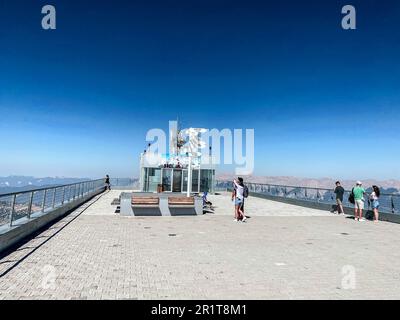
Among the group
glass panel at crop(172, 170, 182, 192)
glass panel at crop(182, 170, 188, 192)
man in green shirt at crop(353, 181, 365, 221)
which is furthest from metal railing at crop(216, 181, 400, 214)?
glass panel at crop(172, 170, 182, 192)

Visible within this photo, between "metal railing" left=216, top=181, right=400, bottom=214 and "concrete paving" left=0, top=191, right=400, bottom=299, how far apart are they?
2608 millimetres

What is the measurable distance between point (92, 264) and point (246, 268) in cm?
315

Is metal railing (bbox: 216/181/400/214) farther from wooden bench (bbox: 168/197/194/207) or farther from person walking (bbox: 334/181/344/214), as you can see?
wooden bench (bbox: 168/197/194/207)

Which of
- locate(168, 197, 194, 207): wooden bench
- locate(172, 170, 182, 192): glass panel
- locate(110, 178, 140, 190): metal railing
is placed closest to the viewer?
locate(168, 197, 194, 207): wooden bench

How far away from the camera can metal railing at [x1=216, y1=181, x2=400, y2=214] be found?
526 inches

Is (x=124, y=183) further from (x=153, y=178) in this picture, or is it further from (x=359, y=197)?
(x=359, y=197)

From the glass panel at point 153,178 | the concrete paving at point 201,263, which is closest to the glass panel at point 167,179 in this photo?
the glass panel at point 153,178

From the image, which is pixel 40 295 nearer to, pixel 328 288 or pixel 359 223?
pixel 328 288

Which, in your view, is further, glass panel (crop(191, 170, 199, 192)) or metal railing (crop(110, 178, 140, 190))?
metal railing (crop(110, 178, 140, 190))

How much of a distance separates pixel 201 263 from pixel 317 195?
14.5m

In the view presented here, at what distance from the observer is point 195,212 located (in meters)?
14.7

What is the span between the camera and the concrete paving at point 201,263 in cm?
481

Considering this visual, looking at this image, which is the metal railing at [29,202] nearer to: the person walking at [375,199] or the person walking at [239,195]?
the person walking at [239,195]

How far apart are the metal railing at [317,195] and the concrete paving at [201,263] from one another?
2.61 metres
